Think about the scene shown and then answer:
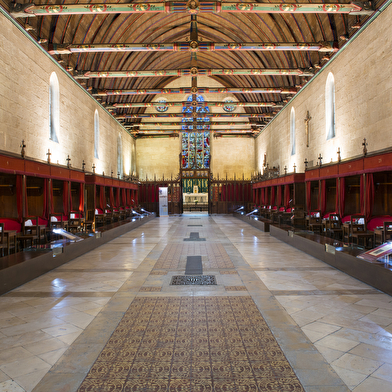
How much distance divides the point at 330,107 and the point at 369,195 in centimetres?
542

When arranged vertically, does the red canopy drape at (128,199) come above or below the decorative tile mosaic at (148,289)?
above

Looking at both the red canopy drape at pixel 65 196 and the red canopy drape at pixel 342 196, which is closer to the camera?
the red canopy drape at pixel 342 196

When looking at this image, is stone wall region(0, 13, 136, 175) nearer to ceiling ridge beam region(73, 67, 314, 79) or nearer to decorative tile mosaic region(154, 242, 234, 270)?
ceiling ridge beam region(73, 67, 314, 79)

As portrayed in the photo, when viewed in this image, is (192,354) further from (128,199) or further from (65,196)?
(128,199)

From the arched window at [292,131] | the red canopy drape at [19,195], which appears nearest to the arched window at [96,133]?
the red canopy drape at [19,195]

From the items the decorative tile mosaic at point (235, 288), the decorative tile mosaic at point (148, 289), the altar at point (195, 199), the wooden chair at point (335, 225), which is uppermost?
the altar at point (195, 199)

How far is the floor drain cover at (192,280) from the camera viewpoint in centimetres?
543

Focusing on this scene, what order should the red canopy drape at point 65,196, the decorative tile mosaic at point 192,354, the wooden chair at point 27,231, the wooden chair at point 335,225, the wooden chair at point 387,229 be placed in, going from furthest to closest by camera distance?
the red canopy drape at point 65,196 → the wooden chair at point 335,225 → the wooden chair at point 27,231 → the wooden chair at point 387,229 → the decorative tile mosaic at point 192,354

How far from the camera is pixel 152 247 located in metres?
9.45

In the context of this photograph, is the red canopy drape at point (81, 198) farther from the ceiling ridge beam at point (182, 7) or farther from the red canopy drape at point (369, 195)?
the red canopy drape at point (369, 195)

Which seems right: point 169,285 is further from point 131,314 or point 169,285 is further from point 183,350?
point 183,350

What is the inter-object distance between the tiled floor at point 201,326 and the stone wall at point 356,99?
5.22m

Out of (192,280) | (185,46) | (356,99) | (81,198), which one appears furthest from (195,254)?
(185,46)

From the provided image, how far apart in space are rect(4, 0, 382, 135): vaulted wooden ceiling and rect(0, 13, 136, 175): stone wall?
0.55 metres
